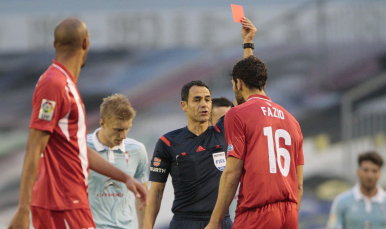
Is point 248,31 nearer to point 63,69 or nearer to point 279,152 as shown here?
point 279,152

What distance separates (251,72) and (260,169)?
2.69ft

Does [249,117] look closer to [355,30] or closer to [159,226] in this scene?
[159,226]

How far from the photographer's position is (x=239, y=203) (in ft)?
13.4

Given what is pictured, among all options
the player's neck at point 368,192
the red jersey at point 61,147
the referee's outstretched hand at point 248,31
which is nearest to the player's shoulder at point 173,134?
the referee's outstretched hand at point 248,31

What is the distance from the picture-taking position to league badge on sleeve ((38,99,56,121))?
3.01m

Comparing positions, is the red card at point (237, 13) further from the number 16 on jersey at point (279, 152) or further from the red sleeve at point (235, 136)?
the number 16 on jersey at point (279, 152)

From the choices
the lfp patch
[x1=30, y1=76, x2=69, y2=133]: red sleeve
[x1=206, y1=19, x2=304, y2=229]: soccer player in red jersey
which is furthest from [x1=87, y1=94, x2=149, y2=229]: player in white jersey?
[x1=30, y1=76, x2=69, y2=133]: red sleeve

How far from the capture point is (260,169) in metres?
3.96

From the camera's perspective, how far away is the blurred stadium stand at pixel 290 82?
1059cm

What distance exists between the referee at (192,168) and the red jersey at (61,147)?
6.09ft

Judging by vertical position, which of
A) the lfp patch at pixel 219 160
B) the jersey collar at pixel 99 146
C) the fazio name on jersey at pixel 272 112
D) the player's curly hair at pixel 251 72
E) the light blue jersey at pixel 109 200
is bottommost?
the light blue jersey at pixel 109 200

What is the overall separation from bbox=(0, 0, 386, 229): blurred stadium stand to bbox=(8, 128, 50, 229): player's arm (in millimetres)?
7642

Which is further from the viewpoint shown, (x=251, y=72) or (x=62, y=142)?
(x=251, y=72)

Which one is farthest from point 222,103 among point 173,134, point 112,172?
point 112,172
